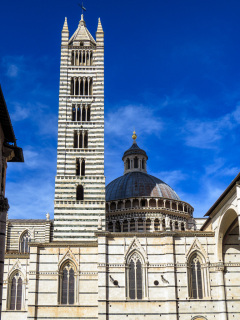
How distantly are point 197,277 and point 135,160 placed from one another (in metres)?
22.3

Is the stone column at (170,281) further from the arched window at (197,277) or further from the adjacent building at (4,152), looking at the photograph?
the adjacent building at (4,152)

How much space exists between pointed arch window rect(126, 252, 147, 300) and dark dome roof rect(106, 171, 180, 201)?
1347cm

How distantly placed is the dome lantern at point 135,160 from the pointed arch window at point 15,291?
19.3 metres

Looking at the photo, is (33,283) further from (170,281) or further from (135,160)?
(135,160)

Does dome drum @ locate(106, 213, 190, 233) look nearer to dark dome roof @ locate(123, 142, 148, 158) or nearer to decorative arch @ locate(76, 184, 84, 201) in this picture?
decorative arch @ locate(76, 184, 84, 201)

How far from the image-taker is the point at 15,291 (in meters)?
36.0

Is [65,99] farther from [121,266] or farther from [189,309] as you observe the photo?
[189,309]

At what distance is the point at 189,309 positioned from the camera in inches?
1173

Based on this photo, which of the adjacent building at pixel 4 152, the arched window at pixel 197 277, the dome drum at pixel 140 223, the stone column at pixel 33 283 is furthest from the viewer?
the dome drum at pixel 140 223

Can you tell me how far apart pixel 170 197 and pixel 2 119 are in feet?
100.0

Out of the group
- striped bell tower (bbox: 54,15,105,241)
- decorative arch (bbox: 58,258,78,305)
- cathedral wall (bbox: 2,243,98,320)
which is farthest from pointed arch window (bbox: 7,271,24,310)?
decorative arch (bbox: 58,258,78,305)

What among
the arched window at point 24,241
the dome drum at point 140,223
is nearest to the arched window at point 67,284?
the dome drum at point 140,223

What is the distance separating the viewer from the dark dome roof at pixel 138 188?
147ft

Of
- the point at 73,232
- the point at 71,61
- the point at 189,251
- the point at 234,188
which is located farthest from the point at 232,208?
the point at 71,61
